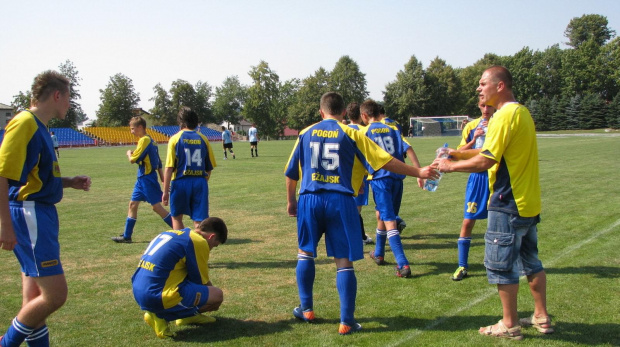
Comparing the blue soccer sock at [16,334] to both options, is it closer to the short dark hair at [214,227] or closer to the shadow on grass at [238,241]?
the short dark hair at [214,227]

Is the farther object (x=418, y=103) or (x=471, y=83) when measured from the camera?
(x=471, y=83)

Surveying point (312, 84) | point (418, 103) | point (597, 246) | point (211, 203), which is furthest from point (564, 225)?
point (312, 84)

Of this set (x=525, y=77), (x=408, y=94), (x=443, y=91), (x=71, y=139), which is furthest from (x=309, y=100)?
(x=71, y=139)

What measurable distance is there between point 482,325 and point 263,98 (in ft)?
281

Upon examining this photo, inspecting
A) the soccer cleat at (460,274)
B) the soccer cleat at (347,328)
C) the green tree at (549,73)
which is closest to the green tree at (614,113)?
the green tree at (549,73)

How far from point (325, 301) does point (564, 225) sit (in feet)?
18.3

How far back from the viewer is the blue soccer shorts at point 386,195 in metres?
6.41

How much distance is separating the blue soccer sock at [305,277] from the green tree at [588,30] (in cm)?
10662

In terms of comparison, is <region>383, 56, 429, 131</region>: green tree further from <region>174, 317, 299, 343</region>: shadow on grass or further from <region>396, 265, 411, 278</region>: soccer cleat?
<region>174, 317, 299, 343</region>: shadow on grass

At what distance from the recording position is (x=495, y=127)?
405 centimetres

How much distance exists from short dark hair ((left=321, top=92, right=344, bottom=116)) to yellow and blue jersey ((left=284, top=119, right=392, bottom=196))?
125mm

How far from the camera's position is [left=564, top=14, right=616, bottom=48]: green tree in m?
93.4

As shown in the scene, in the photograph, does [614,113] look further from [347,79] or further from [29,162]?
[29,162]

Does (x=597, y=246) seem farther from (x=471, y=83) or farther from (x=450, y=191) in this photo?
(x=471, y=83)
